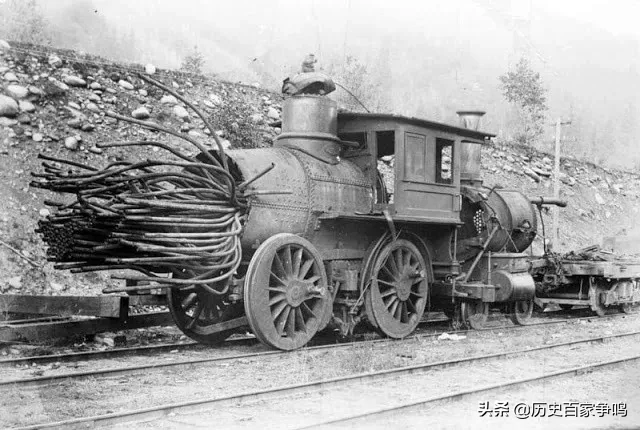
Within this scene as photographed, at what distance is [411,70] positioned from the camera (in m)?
78.9

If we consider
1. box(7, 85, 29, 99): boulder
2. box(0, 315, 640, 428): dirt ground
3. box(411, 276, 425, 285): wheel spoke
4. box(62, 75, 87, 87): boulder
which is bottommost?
box(0, 315, 640, 428): dirt ground

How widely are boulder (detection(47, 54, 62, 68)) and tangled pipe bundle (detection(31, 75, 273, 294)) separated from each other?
9540 mm

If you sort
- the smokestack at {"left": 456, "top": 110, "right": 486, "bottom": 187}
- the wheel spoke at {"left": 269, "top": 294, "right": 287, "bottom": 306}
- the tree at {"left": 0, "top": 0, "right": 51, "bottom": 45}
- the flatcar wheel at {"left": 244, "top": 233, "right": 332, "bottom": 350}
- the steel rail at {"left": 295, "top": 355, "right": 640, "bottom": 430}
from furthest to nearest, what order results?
the tree at {"left": 0, "top": 0, "right": 51, "bottom": 45} → the smokestack at {"left": 456, "top": 110, "right": 486, "bottom": 187} → the wheel spoke at {"left": 269, "top": 294, "right": 287, "bottom": 306} → the flatcar wheel at {"left": 244, "top": 233, "right": 332, "bottom": 350} → the steel rail at {"left": 295, "top": 355, "right": 640, "bottom": 430}

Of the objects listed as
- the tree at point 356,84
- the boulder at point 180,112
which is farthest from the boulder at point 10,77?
the tree at point 356,84

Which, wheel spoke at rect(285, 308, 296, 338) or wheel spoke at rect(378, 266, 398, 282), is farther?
wheel spoke at rect(378, 266, 398, 282)

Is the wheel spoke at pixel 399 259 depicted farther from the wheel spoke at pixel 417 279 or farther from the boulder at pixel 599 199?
the boulder at pixel 599 199

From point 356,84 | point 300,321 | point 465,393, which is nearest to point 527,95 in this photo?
point 356,84

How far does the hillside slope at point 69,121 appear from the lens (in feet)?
42.3

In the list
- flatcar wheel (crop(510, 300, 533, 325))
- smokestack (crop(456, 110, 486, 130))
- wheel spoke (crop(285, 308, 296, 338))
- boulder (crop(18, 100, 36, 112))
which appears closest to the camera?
wheel spoke (crop(285, 308, 296, 338))

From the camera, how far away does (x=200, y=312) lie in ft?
32.9

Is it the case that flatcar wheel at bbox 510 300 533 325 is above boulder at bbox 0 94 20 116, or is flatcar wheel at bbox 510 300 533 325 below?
below

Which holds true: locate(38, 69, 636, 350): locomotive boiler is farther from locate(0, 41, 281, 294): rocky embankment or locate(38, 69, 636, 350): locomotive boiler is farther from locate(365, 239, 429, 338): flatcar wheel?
locate(0, 41, 281, 294): rocky embankment

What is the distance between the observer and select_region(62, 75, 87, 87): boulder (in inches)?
662

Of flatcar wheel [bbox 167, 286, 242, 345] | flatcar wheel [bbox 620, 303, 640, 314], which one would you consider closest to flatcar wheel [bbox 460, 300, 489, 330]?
flatcar wheel [bbox 167, 286, 242, 345]
